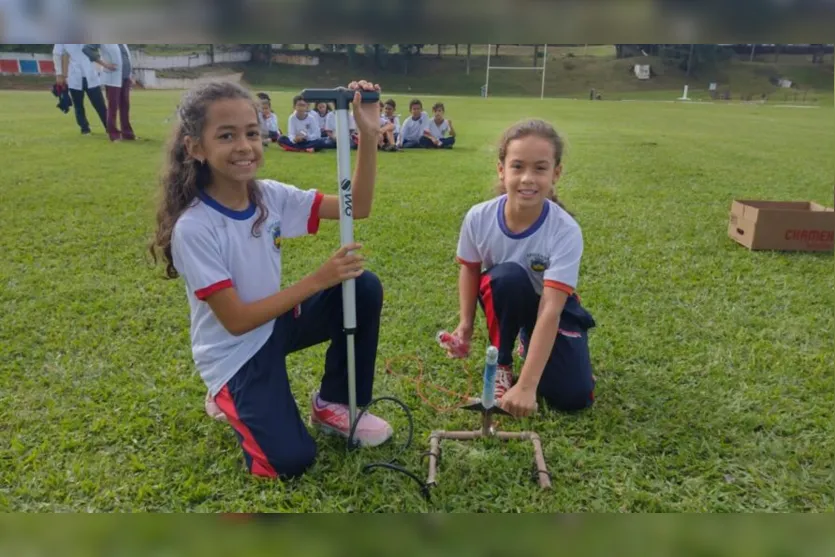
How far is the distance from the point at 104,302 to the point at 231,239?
177cm

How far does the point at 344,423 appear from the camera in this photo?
2396 mm

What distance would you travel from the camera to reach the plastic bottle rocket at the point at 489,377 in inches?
77.7

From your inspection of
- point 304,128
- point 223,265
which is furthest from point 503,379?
point 304,128

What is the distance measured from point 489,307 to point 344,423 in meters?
0.81

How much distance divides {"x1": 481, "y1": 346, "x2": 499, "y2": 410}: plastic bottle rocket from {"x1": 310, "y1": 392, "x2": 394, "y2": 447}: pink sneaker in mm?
434

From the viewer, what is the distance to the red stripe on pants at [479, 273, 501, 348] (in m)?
2.71

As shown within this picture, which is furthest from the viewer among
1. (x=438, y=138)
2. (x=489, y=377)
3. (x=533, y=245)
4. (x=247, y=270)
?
(x=438, y=138)

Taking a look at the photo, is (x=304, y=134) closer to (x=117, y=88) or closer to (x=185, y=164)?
(x=117, y=88)

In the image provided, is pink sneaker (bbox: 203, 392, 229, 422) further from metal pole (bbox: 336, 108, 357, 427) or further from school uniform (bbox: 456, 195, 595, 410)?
school uniform (bbox: 456, 195, 595, 410)

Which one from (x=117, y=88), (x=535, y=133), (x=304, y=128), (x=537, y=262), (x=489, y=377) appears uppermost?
(x=117, y=88)

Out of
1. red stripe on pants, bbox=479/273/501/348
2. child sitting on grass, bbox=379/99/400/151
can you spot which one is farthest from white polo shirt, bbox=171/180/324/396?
child sitting on grass, bbox=379/99/400/151

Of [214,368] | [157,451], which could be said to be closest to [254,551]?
[214,368]

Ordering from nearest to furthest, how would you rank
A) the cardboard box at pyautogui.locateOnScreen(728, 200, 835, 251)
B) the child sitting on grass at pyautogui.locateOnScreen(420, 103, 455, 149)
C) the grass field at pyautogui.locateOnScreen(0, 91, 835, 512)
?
the grass field at pyautogui.locateOnScreen(0, 91, 835, 512), the cardboard box at pyautogui.locateOnScreen(728, 200, 835, 251), the child sitting on grass at pyautogui.locateOnScreen(420, 103, 455, 149)
